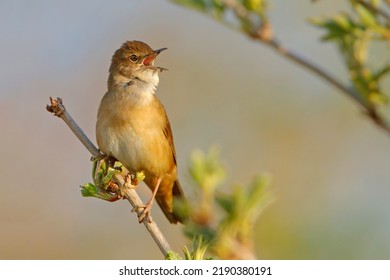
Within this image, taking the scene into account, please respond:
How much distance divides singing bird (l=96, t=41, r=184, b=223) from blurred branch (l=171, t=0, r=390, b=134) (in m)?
3.61

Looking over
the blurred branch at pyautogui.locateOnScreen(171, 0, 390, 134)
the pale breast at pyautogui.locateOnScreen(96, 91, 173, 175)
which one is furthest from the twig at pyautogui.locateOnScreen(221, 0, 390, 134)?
the pale breast at pyautogui.locateOnScreen(96, 91, 173, 175)

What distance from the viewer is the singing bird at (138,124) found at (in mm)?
5145

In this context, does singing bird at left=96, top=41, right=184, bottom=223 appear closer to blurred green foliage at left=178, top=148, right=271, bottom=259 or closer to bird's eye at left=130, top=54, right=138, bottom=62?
bird's eye at left=130, top=54, right=138, bottom=62

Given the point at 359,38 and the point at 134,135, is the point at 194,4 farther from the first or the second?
the point at 134,135

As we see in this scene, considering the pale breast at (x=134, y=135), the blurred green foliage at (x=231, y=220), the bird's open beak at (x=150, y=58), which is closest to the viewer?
the blurred green foliage at (x=231, y=220)

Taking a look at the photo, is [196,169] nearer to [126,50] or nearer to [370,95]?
[370,95]

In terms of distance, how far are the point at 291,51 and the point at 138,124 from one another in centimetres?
405

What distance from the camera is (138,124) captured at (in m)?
5.30

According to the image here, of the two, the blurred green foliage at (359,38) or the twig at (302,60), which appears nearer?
the twig at (302,60)

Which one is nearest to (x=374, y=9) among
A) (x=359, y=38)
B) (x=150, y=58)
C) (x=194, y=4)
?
(x=359, y=38)

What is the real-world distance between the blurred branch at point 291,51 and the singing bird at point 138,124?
361cm

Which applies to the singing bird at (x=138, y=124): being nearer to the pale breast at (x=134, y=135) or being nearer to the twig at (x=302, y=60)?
the pale breast at (x=134, y=135)

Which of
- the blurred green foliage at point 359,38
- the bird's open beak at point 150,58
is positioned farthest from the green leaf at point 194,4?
the bird's open beak at point 150,58

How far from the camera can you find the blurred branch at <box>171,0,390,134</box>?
1.24 metres
